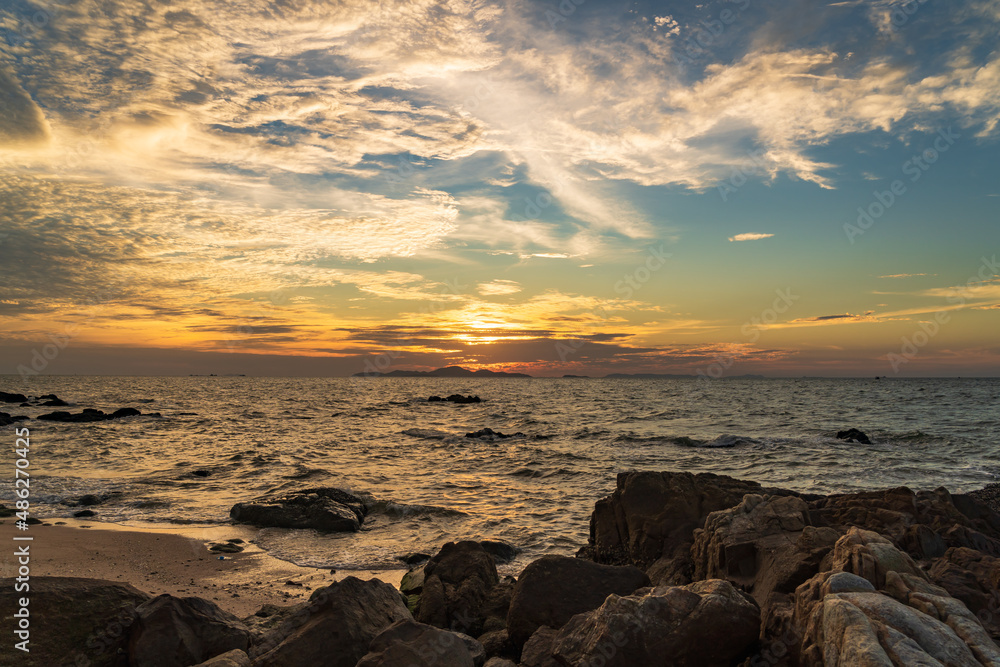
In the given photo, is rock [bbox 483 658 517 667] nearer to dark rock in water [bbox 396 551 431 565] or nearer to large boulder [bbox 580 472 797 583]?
large boulder [bbox 580 472 797 583]

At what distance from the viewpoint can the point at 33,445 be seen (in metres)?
27.6

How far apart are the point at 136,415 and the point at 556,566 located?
53.7 metres

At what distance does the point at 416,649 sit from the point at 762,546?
15.8 ft

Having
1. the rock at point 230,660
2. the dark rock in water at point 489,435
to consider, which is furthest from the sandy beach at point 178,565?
the dark rock in water at point 489,435

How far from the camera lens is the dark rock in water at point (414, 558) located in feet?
37.1

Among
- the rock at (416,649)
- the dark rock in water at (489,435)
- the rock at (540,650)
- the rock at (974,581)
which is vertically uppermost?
the rock at (974,581)

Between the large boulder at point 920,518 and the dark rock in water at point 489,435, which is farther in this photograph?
the dark rock in water at point 489,435

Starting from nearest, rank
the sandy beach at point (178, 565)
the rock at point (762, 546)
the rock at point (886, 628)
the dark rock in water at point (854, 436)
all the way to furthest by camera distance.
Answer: the rock at point (886, 628), the rock at point (762, 546), the sandy beach at point (178, 565), the dark rock in water at point (854, 436)

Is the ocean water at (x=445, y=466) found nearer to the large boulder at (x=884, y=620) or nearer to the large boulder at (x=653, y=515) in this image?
the large boulder at (x=653, y=515)

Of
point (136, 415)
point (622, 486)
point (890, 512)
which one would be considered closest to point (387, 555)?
point (622, 486)

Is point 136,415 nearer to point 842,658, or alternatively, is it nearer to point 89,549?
point 89,549

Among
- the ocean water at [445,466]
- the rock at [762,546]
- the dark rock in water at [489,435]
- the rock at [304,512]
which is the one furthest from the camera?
the dark rock in water at [489,435]

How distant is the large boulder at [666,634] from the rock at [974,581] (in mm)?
2151

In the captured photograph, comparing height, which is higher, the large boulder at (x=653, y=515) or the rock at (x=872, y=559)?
the rock at (x=872, y=559)
